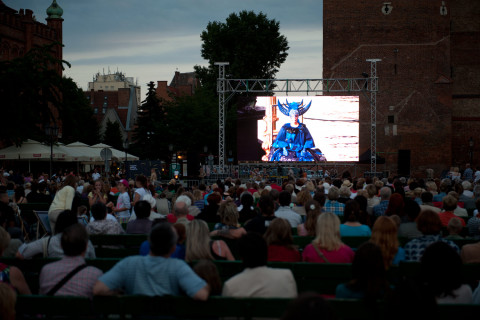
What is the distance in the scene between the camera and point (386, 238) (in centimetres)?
665

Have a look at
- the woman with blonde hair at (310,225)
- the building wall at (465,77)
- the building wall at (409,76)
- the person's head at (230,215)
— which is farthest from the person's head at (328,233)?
the building wall at (465,77)

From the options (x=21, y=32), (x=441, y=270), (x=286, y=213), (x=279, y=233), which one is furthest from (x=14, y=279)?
(x=21, y=32)

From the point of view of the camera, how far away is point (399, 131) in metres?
47.6

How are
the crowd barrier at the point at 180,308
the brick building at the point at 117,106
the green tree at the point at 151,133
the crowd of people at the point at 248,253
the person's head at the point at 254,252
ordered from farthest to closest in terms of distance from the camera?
the brick building at the point at 117,106
the green tree at the point at 151,133
the person's head at the point at 254,252
the crowd of people at the point at 248,253
the crowd barrier at the point at 180,308

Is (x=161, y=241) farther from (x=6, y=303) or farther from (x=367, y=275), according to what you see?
(x=367, y=275)

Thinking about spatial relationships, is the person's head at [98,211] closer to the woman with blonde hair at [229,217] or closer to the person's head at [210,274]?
the woman with blonde hair at [229,217]

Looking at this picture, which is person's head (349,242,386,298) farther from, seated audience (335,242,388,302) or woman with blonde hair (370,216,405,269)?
woman with blonde hair (370,216,405,269)

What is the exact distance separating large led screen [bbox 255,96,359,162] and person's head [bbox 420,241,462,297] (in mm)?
31474

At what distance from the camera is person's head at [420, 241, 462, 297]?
516 cm

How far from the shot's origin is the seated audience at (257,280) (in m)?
5.09

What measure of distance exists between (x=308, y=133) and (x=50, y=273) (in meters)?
32.2

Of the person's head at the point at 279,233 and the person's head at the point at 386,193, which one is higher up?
the person's head at the point at 386,193

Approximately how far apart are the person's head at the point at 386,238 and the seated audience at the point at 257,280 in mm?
1793

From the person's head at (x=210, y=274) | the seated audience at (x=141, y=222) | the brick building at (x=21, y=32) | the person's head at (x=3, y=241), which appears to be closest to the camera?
the person's head at (x=210, y=274)
